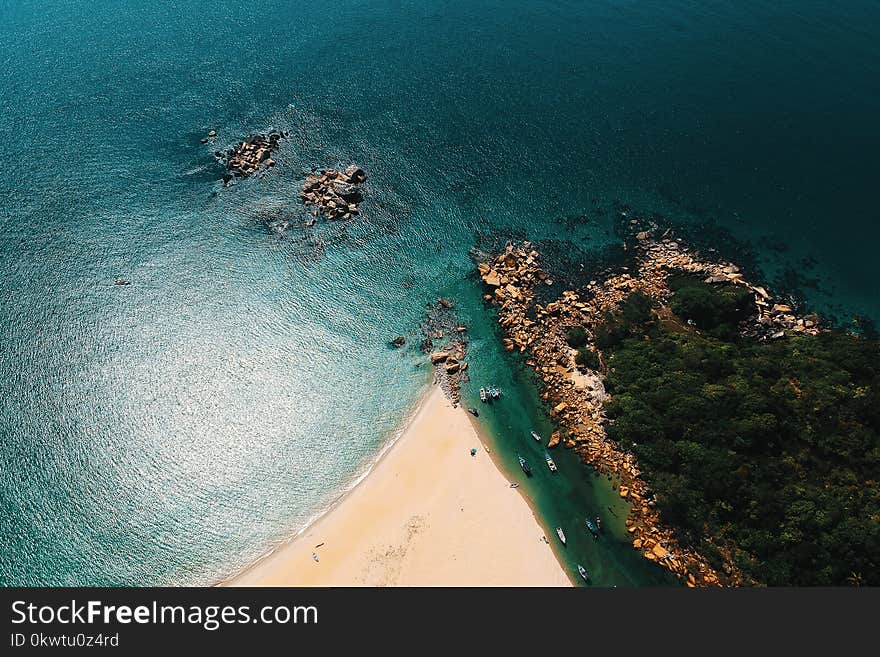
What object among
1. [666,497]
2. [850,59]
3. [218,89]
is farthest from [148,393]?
[850,59]

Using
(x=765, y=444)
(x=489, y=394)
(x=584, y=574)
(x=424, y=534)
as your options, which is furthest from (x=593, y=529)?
(x=765, y=444)

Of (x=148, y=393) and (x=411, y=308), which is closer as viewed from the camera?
(x=148, y=393)

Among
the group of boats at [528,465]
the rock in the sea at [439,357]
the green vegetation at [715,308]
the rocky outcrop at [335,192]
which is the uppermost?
the rocky outcrop at [335,192]

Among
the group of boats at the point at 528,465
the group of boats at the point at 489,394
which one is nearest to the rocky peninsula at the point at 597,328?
the group of boats at the point at 528,465

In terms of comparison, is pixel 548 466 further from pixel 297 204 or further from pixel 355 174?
pixel 355 174

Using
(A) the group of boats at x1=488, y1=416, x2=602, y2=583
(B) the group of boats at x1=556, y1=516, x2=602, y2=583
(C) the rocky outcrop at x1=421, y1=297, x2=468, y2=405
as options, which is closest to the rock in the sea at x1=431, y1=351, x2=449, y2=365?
(C) the rocky outcrop at x1=421, y1=297, x2=468, y2=405

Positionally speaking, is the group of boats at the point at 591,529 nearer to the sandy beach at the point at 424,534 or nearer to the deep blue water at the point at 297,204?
the sandy beach at the point at 424,534

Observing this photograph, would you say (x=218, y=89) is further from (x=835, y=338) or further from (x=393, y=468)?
(x=835, y=338)
